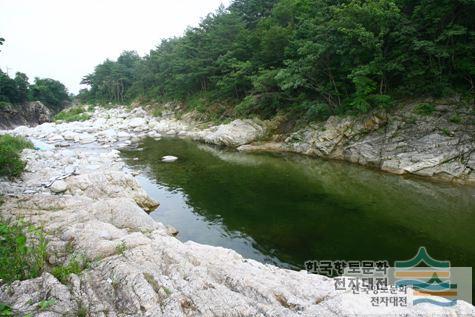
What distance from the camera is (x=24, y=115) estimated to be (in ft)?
181

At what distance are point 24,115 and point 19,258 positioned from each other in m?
64.5

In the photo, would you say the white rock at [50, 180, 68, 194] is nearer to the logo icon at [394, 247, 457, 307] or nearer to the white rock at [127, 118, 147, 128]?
the logo icon at [394, 247, 457, 307]

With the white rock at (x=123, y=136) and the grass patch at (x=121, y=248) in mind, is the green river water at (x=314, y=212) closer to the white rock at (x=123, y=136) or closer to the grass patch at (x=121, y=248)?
the grass patch at (x=121, y=248)

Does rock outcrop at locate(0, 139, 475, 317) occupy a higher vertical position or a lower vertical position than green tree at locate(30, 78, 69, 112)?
lower

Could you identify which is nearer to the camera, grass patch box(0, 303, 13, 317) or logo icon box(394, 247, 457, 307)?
grass patch box(0, 303, 13, 317)

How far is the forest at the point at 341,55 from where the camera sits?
15.4m

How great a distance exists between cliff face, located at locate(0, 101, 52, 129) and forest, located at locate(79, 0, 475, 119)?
38.5 m

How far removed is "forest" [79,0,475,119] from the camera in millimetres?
15391

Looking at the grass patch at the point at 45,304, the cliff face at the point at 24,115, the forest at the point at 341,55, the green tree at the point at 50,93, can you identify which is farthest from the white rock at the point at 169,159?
the green tree at the point at 50,93

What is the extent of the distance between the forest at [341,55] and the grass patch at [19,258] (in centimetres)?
1726

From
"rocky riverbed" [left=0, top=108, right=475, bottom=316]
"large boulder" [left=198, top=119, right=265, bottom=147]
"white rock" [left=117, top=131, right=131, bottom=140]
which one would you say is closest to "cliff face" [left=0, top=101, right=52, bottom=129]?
"white rock" [left=117, top=131, right=131, bottom=140]

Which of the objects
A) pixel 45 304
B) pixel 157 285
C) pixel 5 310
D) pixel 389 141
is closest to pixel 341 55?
pixel 389 141

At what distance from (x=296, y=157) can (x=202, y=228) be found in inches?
461

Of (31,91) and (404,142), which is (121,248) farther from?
(31,91)
